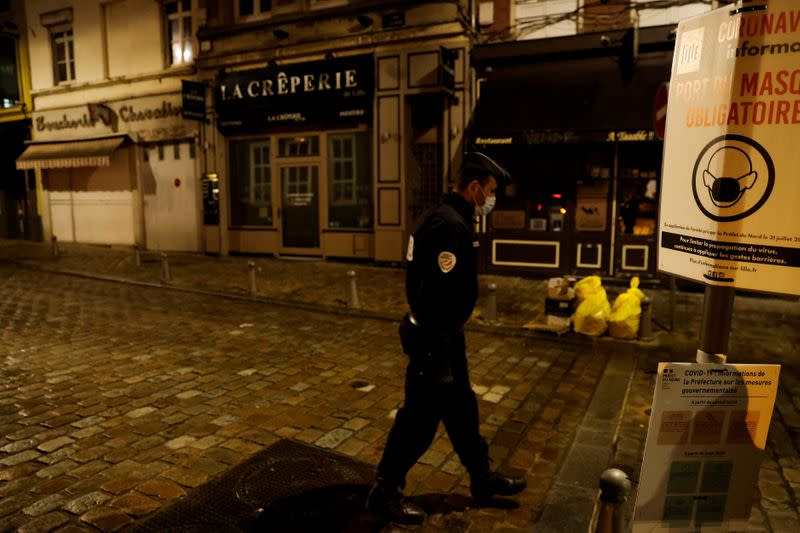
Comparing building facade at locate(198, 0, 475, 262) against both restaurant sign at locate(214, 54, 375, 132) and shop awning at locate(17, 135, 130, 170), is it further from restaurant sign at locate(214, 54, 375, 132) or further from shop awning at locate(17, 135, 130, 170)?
shop awning at locate(17, 135, 130, 170)

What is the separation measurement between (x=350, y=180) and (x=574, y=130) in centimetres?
583

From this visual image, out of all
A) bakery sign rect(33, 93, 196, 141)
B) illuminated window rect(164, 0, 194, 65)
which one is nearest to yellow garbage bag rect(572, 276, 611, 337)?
bakery sign rect(33, 93, 196, 141)

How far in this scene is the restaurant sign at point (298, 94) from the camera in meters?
13.7

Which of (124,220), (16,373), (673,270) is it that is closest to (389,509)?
(673,270)

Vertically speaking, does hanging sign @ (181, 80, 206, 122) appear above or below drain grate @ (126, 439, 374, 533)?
above

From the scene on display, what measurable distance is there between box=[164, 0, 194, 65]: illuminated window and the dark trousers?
52.5 ft

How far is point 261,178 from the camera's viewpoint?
1570cm

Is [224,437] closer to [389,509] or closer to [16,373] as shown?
[389,509]

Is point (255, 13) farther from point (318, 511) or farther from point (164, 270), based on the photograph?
Result: point (318, 511)

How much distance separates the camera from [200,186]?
16.3 meters

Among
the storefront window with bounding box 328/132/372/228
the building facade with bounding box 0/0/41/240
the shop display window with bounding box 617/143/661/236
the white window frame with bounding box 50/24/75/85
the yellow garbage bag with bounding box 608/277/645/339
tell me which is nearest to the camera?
the yellow garbage bag with bounding box 608/277/645/339

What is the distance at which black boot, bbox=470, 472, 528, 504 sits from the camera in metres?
3.55

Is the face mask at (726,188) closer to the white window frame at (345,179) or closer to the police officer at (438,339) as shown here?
the police officer at (438,339)

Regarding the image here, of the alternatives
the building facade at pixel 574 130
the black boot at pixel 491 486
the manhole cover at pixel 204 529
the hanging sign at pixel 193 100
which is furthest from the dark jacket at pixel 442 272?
the hanging sign at pixel 193 100
